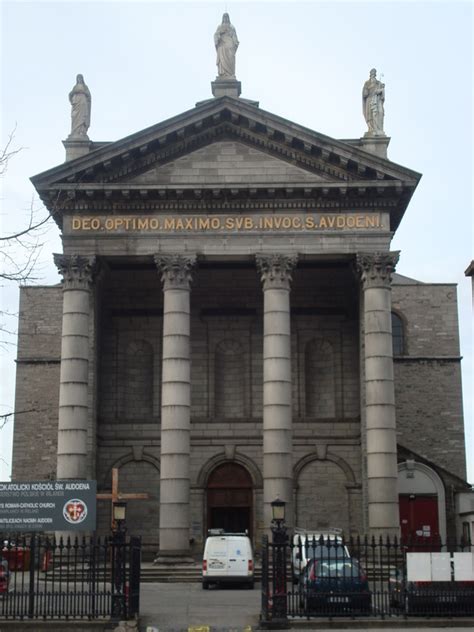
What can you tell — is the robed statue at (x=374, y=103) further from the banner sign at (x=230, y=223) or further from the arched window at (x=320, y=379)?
the arched window at (x=320, y=379)

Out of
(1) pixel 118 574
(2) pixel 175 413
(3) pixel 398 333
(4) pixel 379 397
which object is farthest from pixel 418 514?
(1) pixel 118 574

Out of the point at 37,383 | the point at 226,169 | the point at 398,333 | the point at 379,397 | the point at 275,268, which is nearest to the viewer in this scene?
the point at 379,397

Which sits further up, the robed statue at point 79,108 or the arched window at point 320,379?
the robed statue at point 79,108

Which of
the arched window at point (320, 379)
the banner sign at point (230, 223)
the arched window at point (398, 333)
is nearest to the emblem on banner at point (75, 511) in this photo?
the banner sign at point (230, 223)

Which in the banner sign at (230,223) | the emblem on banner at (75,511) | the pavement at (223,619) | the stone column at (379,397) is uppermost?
the banner sign at (230,223)

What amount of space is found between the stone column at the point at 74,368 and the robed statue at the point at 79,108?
17.5ft

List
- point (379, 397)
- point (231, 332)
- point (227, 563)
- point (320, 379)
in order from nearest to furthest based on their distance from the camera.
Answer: point (227, 563) < point (379, 397) < point (320, 379) < point (231, 332)

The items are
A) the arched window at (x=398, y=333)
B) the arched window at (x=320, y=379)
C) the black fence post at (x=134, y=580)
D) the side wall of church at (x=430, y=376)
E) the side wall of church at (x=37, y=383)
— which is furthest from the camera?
the arched window at (x=398, y=333)

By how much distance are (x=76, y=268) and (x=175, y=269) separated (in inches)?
145

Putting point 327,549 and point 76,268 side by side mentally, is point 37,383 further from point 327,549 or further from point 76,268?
point 327,549

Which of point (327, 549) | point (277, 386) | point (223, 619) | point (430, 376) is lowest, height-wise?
point (223, 619)

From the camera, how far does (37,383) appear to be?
5091 centimetres

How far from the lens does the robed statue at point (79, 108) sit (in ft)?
134

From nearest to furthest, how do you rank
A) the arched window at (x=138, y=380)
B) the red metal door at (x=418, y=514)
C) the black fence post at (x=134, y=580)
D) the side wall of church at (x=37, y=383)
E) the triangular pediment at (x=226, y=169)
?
the black fence post at (x=134, y=580) → the triangular pediment at (x=226, y=169) → the arched window at (x=138, y=380) → the red metal door at (x=418, y=514) → the side wall of church at (x=37, y=383)
